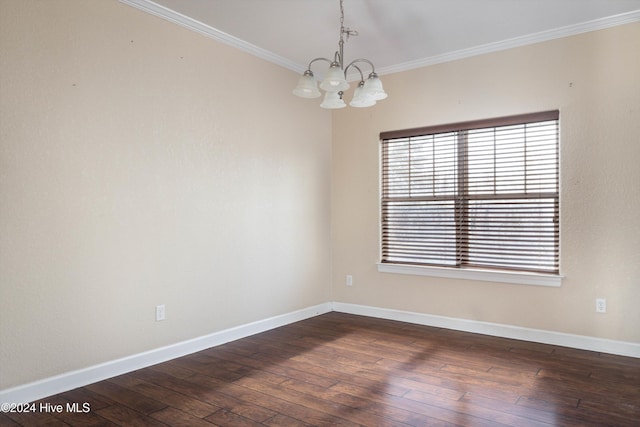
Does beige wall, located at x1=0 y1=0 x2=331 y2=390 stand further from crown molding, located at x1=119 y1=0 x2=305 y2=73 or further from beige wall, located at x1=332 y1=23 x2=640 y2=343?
beige wall, located at x1=332 y1=23 x2=640 y2=343

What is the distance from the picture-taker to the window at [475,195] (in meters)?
3.71

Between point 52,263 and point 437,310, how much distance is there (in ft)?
11.1

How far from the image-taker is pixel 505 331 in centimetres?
386

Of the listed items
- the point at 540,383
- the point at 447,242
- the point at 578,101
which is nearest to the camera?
the point at 540,383

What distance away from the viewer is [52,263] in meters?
2.62

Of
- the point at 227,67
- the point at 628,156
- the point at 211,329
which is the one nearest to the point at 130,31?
the point at 227,67

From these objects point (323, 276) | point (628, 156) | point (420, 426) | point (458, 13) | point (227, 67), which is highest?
point (458, 13)

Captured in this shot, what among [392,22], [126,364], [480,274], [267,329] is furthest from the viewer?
[267,329]

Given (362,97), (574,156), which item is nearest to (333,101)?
(362,97)

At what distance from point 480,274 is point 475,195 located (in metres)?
0.76

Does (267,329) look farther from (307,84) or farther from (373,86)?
(373,86)

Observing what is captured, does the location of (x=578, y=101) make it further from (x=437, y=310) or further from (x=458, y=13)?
(x=437, y=310)

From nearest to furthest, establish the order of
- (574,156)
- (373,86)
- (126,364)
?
(373,86), (126,364), (574,156)

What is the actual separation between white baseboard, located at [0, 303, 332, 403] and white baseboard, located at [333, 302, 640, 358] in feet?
3.21
